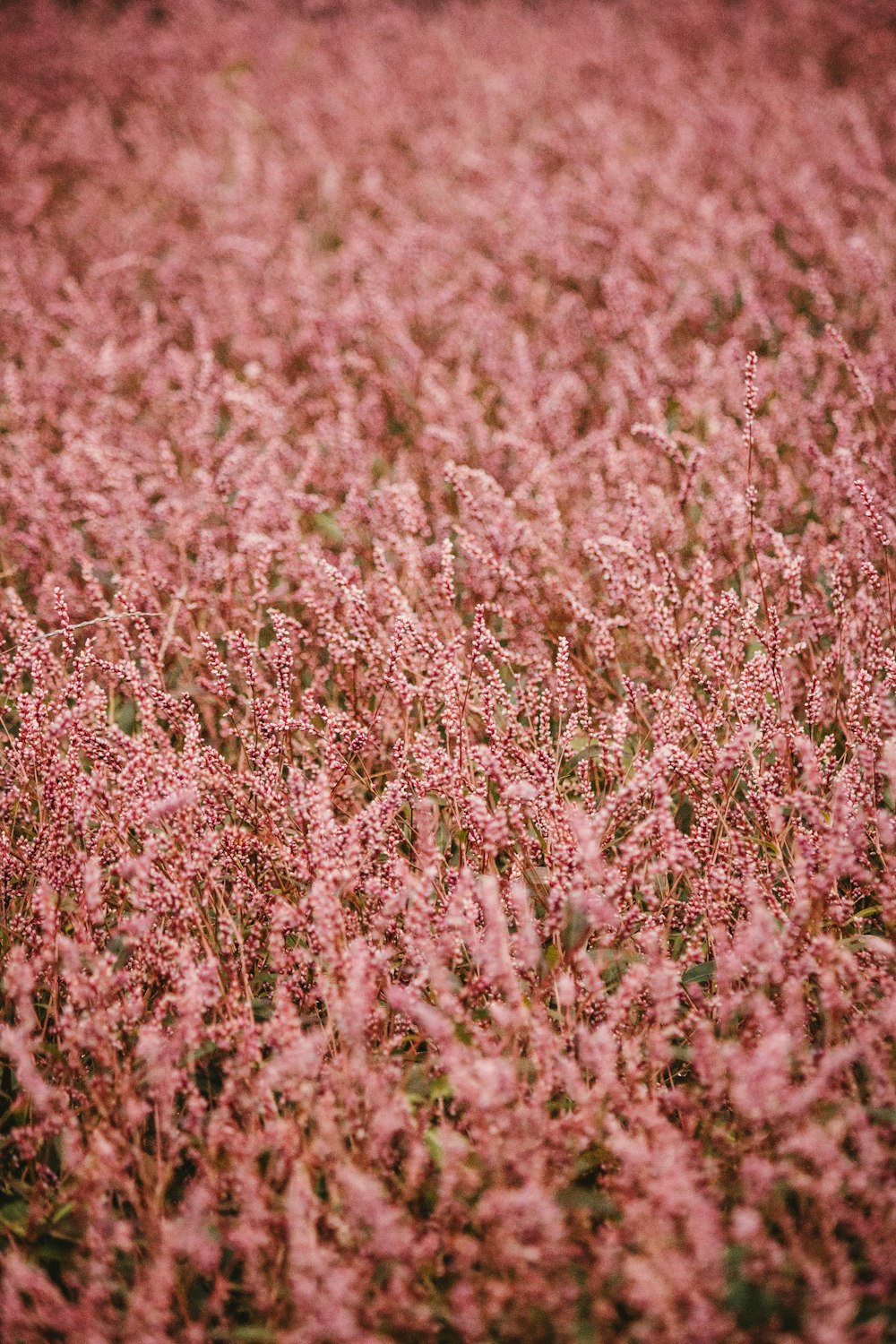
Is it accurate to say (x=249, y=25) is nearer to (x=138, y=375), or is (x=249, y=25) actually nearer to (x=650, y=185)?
(x=650, y=185)

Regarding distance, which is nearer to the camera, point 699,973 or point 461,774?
point 699,973

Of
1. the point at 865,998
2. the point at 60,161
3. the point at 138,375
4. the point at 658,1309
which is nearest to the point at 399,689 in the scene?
the point at 865,998

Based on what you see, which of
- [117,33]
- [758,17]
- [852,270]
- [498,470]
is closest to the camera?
[498,470]

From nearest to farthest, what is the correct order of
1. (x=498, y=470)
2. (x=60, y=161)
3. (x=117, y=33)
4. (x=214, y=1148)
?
(x=214, y=1148) < (x=498, y=470) < (x=60, y=161) < (x=117, y=33)

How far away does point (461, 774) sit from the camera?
2.10 metres

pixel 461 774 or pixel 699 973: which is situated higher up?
pixel 461 774

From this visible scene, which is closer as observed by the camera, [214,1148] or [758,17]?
[214,1148]

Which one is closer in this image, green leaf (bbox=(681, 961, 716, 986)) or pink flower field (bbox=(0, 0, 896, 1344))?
pink flower field (bbox=(0, 0, 896, 1344))

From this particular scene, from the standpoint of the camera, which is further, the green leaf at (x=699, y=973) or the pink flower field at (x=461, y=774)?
the green leaf at (x=699, y=973)

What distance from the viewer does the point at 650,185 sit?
5.88m

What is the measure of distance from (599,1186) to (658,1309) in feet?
1.58

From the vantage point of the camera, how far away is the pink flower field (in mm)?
1406

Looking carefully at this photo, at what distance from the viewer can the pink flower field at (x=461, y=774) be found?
1.41 metres

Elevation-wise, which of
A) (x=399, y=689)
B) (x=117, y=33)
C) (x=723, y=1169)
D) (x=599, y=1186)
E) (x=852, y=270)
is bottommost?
(x=599, y=1186)
